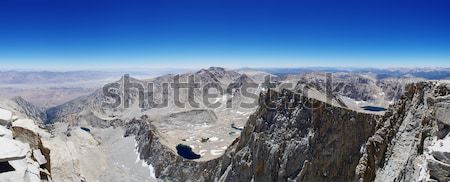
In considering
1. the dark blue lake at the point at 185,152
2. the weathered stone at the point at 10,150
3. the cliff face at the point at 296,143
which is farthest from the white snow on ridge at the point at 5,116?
the dark blue lake at the point at 185,152

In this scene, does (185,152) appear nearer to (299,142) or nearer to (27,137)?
(299,142)

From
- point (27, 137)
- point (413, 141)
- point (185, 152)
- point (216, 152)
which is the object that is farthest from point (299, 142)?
point (185, 152)

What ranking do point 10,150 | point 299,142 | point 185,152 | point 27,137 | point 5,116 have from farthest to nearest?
point 185,152
point 299,142
point 27,137
point 5,116
point 10,150

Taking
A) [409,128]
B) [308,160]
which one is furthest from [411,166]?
[308,160]

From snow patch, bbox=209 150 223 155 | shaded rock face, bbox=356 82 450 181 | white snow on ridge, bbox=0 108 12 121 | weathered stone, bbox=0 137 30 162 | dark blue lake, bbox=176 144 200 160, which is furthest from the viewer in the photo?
snow patch, bbox=209 150 223 155

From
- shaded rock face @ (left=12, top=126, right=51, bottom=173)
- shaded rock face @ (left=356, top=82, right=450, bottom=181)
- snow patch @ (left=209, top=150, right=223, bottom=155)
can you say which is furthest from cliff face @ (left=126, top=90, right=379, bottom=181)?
snow patch @ (left=209, top=150, right=223, bottom=155)

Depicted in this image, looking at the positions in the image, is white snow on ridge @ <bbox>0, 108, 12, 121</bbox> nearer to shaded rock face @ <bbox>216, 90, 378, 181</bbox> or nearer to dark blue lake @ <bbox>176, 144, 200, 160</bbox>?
shaded rock face @ <bbox>216, 90, 378, 181</bbox>

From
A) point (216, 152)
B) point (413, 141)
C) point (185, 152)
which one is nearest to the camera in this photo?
point (413, 141)

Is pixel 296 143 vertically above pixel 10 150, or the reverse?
pixel 10 150
